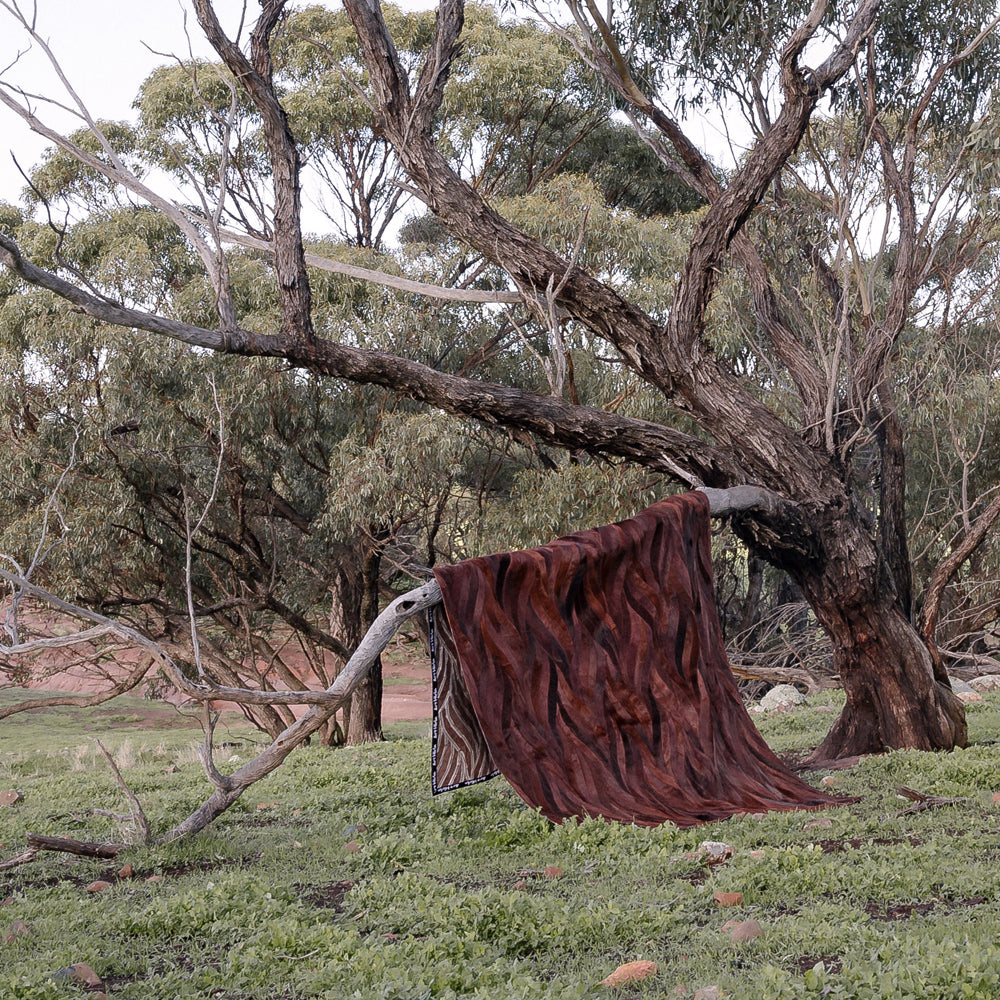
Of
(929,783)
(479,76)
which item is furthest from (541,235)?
(929,783)

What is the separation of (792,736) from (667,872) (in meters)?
5.33

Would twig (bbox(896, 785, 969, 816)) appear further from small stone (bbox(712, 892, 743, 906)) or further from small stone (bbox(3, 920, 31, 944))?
small stone (bbox(3, 920, 31, 944))

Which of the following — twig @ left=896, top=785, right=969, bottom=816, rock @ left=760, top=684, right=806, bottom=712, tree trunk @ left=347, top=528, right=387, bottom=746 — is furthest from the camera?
tree trunk @ left=347, top=528, right=387, bottom=746

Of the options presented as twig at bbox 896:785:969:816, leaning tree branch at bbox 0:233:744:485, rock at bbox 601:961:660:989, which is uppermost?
leaning tree branch at bbox 0:233:744:485

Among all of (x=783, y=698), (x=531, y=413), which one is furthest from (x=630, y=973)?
(x=783, y=698)

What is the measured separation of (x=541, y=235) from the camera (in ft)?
37.9

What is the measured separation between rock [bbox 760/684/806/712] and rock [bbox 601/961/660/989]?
9673 millimetres

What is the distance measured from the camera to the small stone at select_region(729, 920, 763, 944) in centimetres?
296

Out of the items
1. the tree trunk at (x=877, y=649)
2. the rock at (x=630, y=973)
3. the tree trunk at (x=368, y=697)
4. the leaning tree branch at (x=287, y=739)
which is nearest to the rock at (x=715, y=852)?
the rock at (x=630, y=973)

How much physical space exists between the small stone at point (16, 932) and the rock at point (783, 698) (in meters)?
9.86

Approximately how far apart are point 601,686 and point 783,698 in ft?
26.3

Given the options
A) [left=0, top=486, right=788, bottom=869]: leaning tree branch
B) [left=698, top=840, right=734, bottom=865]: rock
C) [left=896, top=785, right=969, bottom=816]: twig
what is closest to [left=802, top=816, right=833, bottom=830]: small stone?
[left=896, top=785, right=969, bottom=816]: twig

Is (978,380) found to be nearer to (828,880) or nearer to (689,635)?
(689,635)

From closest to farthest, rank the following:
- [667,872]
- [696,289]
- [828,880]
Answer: [828,880] < [667,872] < [696,289]
